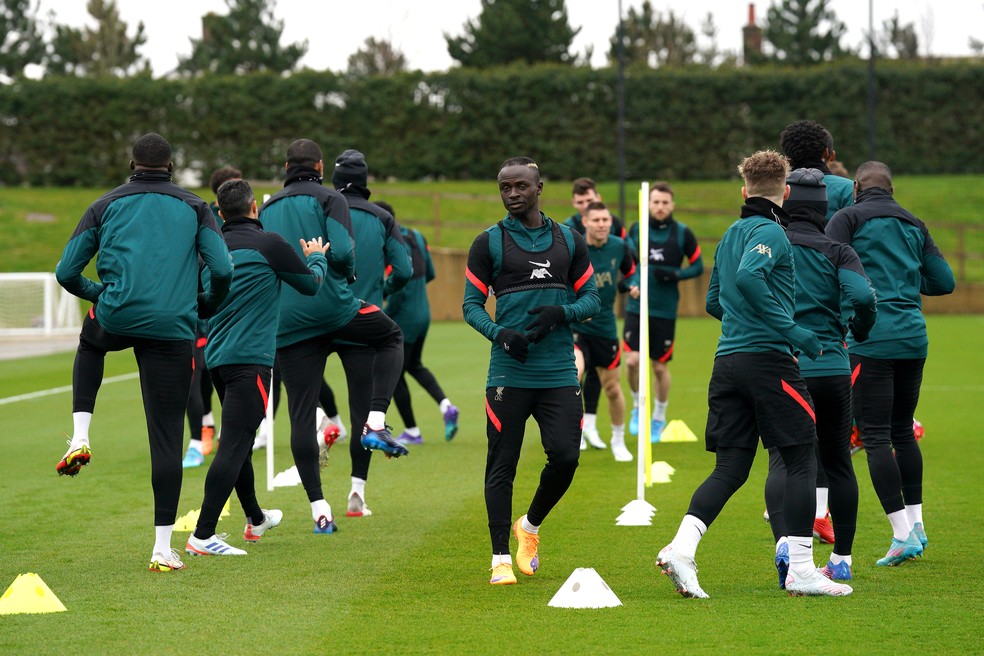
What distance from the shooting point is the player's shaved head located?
23.5 feet

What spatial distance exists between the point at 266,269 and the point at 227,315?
325mm

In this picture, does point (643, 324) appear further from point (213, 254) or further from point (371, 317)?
point (213, 254)

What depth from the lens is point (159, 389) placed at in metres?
6.84

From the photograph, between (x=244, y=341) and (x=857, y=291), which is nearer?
(x=857, y=291)

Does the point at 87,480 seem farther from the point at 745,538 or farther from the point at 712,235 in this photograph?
the point at 712,235

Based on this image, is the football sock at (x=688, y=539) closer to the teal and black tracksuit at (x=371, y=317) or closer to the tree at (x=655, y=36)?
the teal and black tracksuit at (x=371, y=317)

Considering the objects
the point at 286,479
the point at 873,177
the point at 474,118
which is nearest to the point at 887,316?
the point at 873,177

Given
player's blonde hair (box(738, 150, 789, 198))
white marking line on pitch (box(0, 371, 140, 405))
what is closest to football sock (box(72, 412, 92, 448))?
player's blonde hair (box(738, 150, 789, 198))

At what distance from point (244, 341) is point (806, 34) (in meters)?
58.4

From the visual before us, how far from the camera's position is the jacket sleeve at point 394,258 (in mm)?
9031

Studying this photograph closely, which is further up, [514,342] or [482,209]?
[482,209]

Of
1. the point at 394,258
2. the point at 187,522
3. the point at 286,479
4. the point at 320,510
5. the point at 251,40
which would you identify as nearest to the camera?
the point at 320,510

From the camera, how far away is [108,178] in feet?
151

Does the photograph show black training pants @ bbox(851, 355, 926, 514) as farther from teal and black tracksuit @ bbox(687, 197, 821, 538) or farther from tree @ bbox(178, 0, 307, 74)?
tree @ bbox(178, 0, 307, 74)
